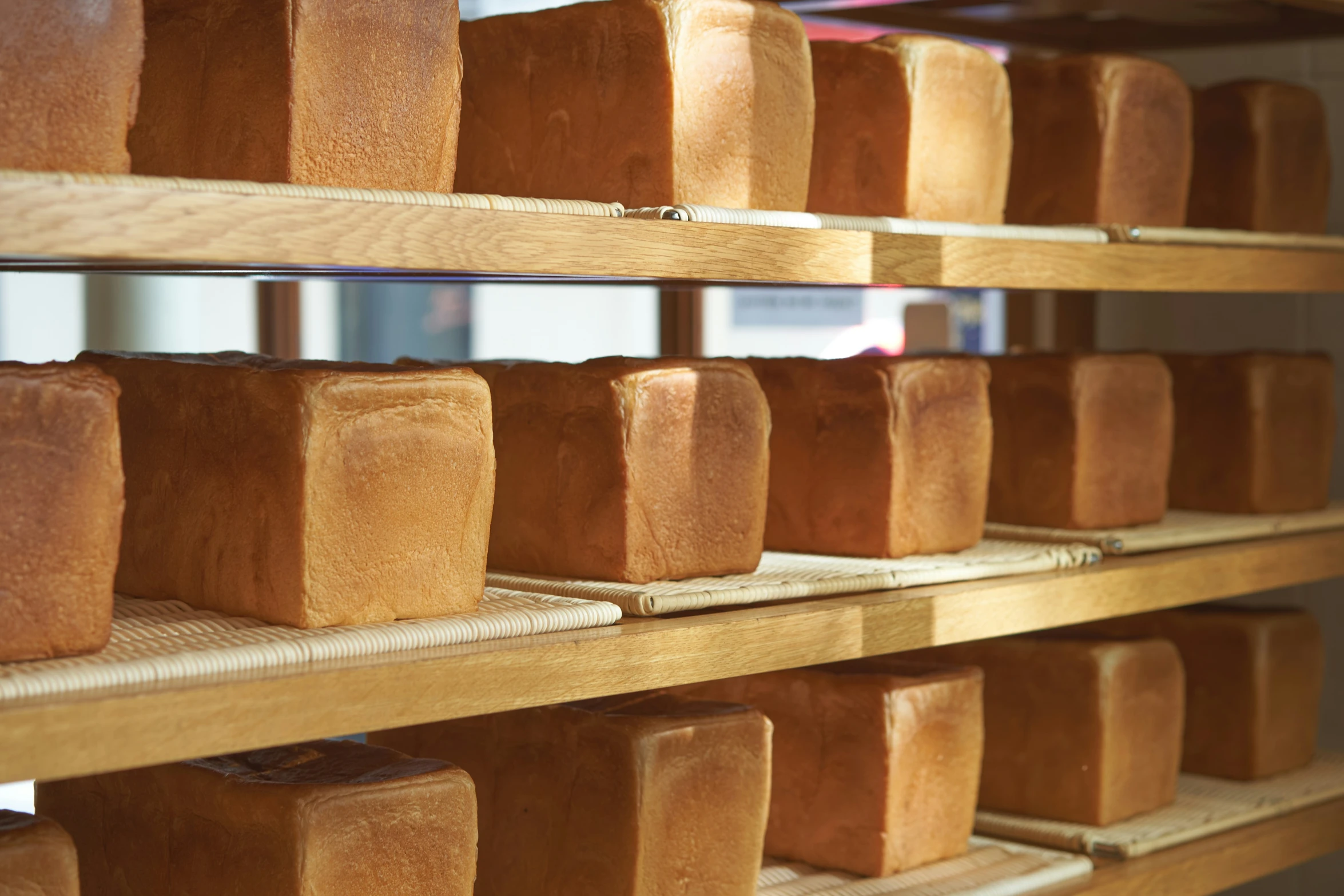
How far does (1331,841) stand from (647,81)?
4.51ft

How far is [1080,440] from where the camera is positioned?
1.94 m

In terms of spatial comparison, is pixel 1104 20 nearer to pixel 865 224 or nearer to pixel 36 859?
pixel 865 224

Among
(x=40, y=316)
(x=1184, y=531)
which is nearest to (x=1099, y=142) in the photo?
(x=1184, y=531)

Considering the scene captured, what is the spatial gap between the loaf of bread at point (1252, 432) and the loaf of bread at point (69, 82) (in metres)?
1.51

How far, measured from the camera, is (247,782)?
130 centimetres

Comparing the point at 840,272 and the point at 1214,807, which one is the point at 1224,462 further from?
the point at 840,272

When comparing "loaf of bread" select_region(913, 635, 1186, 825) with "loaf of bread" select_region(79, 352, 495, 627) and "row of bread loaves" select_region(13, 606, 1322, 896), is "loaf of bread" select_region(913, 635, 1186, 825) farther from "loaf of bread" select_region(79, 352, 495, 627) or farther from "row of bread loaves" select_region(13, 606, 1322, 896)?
"loaf of bread" select_region(79, 352, 495, 627)

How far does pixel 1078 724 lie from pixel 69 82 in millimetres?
1362

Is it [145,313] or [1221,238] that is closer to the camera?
[1221,238]

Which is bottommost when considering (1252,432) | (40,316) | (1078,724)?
(1078,724)

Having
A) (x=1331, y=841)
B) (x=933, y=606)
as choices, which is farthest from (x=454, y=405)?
(x=1331, y=841)

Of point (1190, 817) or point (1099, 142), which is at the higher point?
point (1099, 142)

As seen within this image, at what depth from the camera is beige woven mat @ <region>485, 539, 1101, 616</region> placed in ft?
4.68

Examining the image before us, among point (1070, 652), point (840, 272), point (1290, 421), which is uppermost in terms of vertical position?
point (840, 272)
